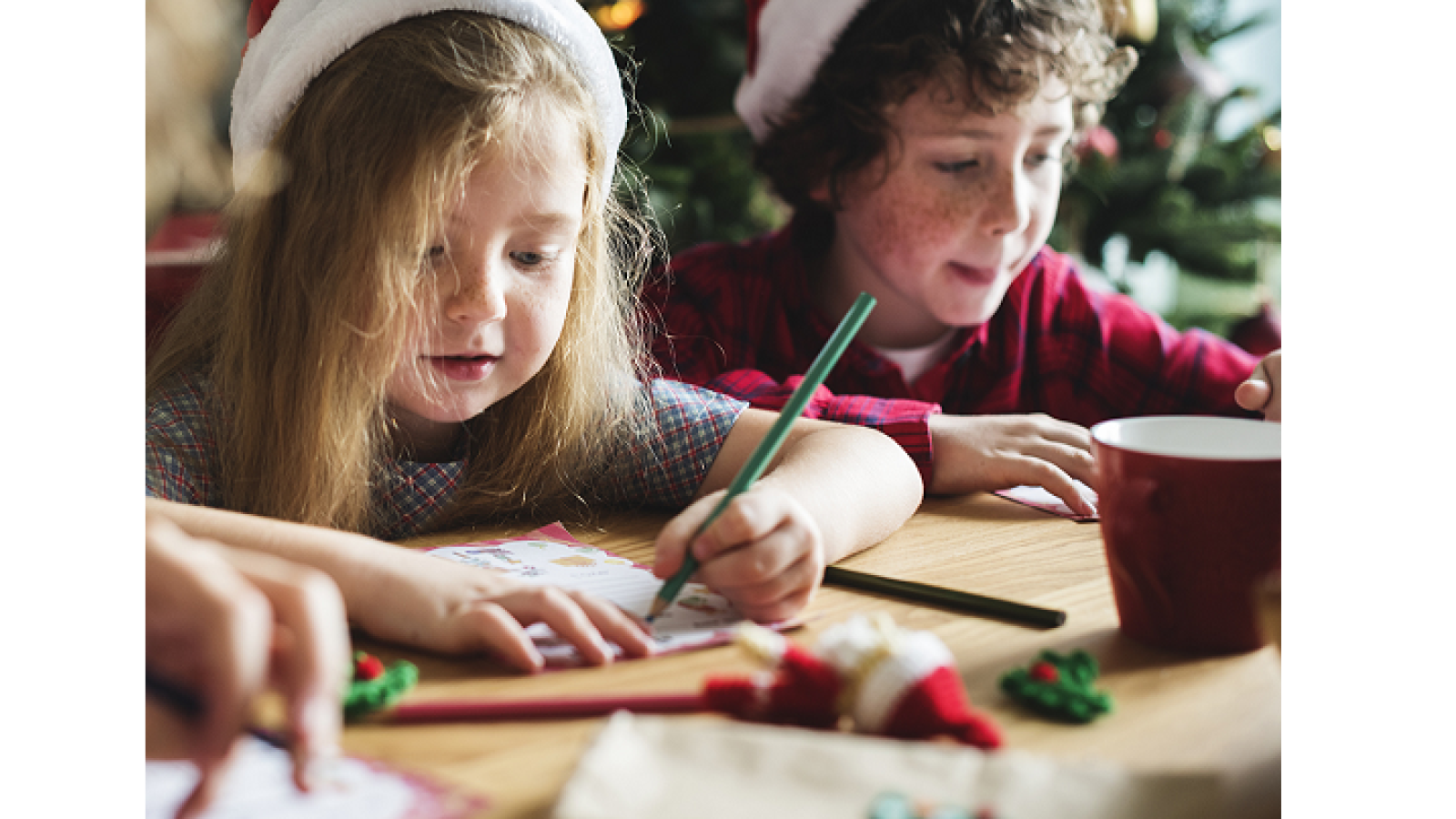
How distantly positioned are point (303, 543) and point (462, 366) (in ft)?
0.54

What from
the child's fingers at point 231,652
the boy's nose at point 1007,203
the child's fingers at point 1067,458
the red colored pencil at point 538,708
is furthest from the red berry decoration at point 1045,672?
the boy's nose at point 1007,203

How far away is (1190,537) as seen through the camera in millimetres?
353

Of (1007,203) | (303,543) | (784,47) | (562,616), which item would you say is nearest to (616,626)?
(562,616)

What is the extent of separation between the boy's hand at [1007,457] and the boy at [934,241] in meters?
0.17

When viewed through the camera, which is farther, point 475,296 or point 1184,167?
point 1184,167

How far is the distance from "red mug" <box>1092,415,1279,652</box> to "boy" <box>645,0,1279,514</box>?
436 millimetres

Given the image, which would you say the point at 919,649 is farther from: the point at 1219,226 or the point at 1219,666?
the point at 1219,226

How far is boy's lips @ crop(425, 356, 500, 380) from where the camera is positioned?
1.77 feet

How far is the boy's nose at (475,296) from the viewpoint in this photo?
0.50 m

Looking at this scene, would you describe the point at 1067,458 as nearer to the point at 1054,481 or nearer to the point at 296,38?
the point at 1054,481

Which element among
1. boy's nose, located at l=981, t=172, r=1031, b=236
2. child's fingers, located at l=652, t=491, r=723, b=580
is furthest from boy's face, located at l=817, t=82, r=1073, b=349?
child's fingers, located at l=652, t=491, r=723, b=580

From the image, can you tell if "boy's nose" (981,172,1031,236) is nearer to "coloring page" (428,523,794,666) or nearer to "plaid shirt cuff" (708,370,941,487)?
"plaid shirt cuff" (708,370,941,487)

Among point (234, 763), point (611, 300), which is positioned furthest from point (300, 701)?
point (611, 300)
